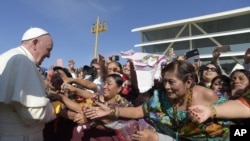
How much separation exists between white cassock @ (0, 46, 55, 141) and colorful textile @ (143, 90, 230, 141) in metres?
1.01

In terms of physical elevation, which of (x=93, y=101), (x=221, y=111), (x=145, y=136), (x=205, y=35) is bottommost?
(x=145, y=136)

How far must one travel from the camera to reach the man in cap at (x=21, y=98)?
2.73 meters

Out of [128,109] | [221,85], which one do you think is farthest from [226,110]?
[221,85]

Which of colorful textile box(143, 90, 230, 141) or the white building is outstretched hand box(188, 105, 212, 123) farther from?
the white building

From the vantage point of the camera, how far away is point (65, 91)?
14.5 feet

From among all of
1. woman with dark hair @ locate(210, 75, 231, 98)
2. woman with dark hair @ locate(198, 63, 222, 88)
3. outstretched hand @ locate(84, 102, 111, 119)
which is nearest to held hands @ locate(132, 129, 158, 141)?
outstretched hand @ locate(84, 102, 111, 119)

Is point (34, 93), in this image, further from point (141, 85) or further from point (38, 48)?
point (141, 85)

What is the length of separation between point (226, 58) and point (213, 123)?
31.0m

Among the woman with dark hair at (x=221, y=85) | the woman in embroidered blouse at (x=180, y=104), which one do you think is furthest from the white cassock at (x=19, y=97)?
the woman with dark hair at (x=221, y=85)

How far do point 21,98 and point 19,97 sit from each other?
0.9 inches

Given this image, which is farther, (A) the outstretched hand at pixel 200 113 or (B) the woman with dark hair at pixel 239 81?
(B) the woman with dark hair at pixel 239 81

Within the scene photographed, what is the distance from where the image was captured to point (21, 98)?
2.70m

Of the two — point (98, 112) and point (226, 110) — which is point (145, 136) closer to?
point (98, 112)

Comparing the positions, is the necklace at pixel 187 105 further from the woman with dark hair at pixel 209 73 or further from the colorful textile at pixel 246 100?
the woman with dark hair at pixel 209 73
